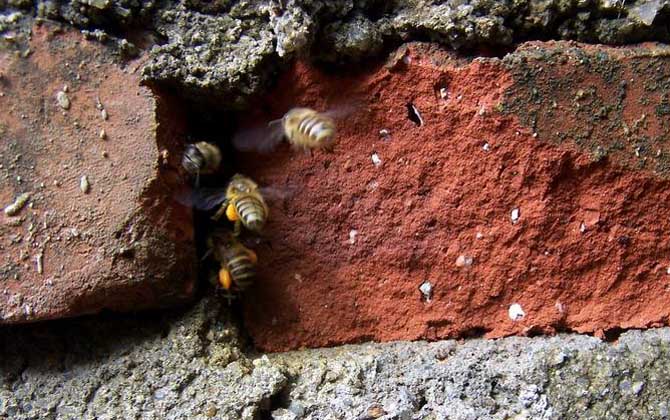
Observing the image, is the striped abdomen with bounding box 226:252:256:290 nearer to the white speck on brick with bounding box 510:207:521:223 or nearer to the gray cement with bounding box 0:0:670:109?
the gray cement with bounding box 0:0:670:109

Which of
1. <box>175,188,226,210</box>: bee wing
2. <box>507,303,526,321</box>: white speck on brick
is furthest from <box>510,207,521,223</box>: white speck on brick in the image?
<box>175,188,226,210</box>: bee wing

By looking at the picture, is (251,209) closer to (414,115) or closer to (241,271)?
(241,271)

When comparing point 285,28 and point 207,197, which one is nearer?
point 285,28

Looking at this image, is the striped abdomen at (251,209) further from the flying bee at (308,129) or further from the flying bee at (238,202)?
the flying bee at (308,129)

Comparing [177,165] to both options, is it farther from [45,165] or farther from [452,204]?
[452,204]

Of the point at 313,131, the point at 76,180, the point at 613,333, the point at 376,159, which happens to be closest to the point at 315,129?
the point at 313,131

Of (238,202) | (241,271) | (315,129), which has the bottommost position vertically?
(241,271)

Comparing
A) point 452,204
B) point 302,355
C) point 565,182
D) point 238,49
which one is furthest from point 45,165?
point 565,182
